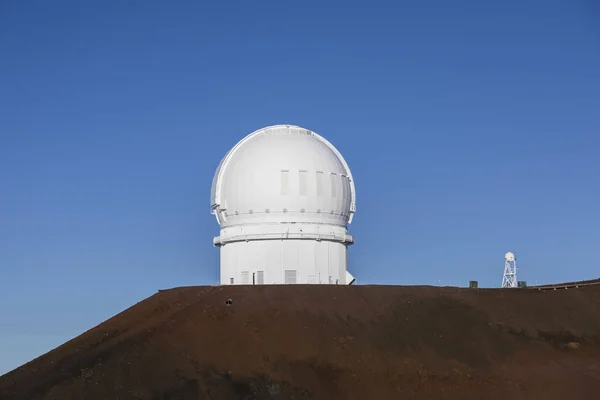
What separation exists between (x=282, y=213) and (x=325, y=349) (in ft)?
43.5

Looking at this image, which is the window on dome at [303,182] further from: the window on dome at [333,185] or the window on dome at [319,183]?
the window on dome at [333,185]

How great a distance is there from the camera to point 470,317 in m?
41.1

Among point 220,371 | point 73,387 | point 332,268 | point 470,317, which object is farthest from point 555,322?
point 73,387

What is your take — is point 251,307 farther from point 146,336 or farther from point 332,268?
point 332,268

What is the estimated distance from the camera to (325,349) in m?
36.6

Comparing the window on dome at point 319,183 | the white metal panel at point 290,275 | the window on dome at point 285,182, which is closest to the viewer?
the window on dome at point 285,182

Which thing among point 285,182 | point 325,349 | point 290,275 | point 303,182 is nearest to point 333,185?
point 303,182

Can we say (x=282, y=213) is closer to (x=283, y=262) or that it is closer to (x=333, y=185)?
(x=283, y=262)

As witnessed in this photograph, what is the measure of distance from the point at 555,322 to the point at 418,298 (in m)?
7.25

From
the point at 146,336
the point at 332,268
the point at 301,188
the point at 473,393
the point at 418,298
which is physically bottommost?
the point at 473,393

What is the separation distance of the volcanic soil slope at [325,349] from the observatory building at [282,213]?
23.1ft

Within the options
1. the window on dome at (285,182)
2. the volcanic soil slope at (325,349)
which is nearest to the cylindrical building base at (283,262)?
the window on dome at (285,182)

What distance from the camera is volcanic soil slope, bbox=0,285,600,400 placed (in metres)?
34.2

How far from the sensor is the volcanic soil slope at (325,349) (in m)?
34.2
